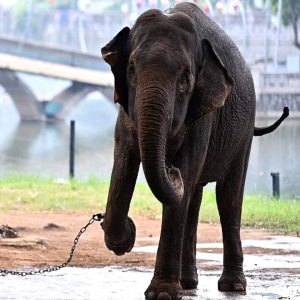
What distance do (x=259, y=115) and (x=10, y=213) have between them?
45536 millimetres

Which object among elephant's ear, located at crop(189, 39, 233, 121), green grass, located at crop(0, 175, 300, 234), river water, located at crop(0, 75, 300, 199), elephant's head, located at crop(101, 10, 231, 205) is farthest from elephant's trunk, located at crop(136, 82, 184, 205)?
river water, located at crop(0, 75, 300, 199)

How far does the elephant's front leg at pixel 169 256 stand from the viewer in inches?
308

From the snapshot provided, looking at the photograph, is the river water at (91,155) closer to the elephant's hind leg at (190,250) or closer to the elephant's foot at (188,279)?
the elephant's hind leg at (190,250)

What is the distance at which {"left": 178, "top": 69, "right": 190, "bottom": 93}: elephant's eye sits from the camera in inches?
302

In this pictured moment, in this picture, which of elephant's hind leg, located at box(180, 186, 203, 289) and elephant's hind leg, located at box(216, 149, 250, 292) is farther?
elephant's hind leg, located at box(216, 149, 250, 292)

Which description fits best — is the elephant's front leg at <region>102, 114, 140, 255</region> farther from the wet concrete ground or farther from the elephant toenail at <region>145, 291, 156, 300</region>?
the elephant toenail at <region>145, 291, 156, 300</region>

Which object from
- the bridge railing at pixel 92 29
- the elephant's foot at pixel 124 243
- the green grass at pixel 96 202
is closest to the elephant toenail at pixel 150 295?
the elephant's foot at pixel 124 243

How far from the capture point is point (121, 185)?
26.6ft

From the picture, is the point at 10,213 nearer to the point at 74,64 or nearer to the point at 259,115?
the point at 259,115

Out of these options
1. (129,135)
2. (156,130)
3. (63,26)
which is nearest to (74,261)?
(129,135)

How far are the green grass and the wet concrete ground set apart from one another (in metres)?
4.15

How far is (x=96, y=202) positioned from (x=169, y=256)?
9858mm

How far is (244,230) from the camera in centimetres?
1448

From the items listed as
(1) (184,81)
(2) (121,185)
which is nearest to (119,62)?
(1) (184,81)
